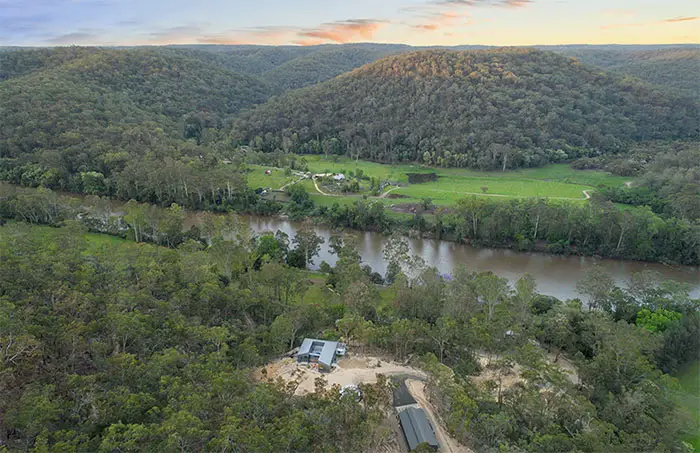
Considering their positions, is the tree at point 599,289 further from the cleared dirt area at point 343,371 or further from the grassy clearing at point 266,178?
the grassy clearing at point 266,178

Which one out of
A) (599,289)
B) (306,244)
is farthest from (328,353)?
(599,289)

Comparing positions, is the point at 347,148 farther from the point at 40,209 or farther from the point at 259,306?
the point at 259,306

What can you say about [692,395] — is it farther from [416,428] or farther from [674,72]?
[674,72]

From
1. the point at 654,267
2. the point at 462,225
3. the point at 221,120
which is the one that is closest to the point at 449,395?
the point at 462,225

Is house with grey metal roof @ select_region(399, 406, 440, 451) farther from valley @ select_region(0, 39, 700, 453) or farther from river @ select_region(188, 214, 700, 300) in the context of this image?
river @ select_region(188, 214, 700, 300)

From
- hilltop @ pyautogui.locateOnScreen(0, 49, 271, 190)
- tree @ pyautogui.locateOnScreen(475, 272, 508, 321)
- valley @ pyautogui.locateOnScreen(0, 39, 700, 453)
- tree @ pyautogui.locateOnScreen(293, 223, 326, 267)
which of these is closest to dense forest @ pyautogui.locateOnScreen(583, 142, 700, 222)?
valley @ pyautogui.locateOnScreen(0, 39, 700, 453)

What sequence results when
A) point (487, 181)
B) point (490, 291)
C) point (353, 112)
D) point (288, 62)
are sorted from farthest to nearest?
point (288, 62), point (353, 112), point (487, 181), point (490, 291)
